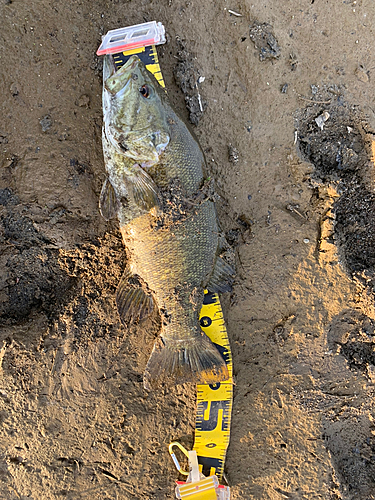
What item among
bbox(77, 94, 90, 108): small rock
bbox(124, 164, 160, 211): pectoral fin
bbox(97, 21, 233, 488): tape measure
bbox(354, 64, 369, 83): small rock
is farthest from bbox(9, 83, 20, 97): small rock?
bbox(354, 64, 369, 83): small rock

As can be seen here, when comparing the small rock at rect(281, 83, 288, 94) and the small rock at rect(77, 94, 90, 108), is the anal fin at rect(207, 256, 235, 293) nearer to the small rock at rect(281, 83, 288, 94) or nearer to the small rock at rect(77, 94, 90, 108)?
the small rock at rect(281, 83, 288, 94)

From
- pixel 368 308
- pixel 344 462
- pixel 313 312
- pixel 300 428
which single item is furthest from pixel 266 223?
pixel 344 462

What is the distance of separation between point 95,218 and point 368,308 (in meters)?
2.82

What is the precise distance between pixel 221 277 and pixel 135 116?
1.59 meters

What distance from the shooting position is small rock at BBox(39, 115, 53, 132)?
304cm


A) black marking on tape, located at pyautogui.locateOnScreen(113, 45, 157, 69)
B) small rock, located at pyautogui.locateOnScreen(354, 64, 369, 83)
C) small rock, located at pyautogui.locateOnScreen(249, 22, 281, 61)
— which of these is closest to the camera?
black marking on tape, located at pyautogui.locateOnScreen(113, 45, 157, 69)

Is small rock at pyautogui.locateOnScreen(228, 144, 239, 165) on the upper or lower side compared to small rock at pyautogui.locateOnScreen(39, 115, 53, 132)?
lower

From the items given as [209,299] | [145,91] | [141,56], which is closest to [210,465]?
[209,299]

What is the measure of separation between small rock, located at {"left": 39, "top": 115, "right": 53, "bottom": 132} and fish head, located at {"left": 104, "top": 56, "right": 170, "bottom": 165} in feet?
2.33

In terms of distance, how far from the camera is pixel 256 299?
3.30 m

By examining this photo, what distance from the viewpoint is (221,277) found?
121 inches

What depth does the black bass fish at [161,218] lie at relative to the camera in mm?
2664

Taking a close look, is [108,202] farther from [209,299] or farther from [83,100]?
[209,299]

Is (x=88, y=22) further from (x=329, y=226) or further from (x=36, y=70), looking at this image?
(x=329, y=226)
